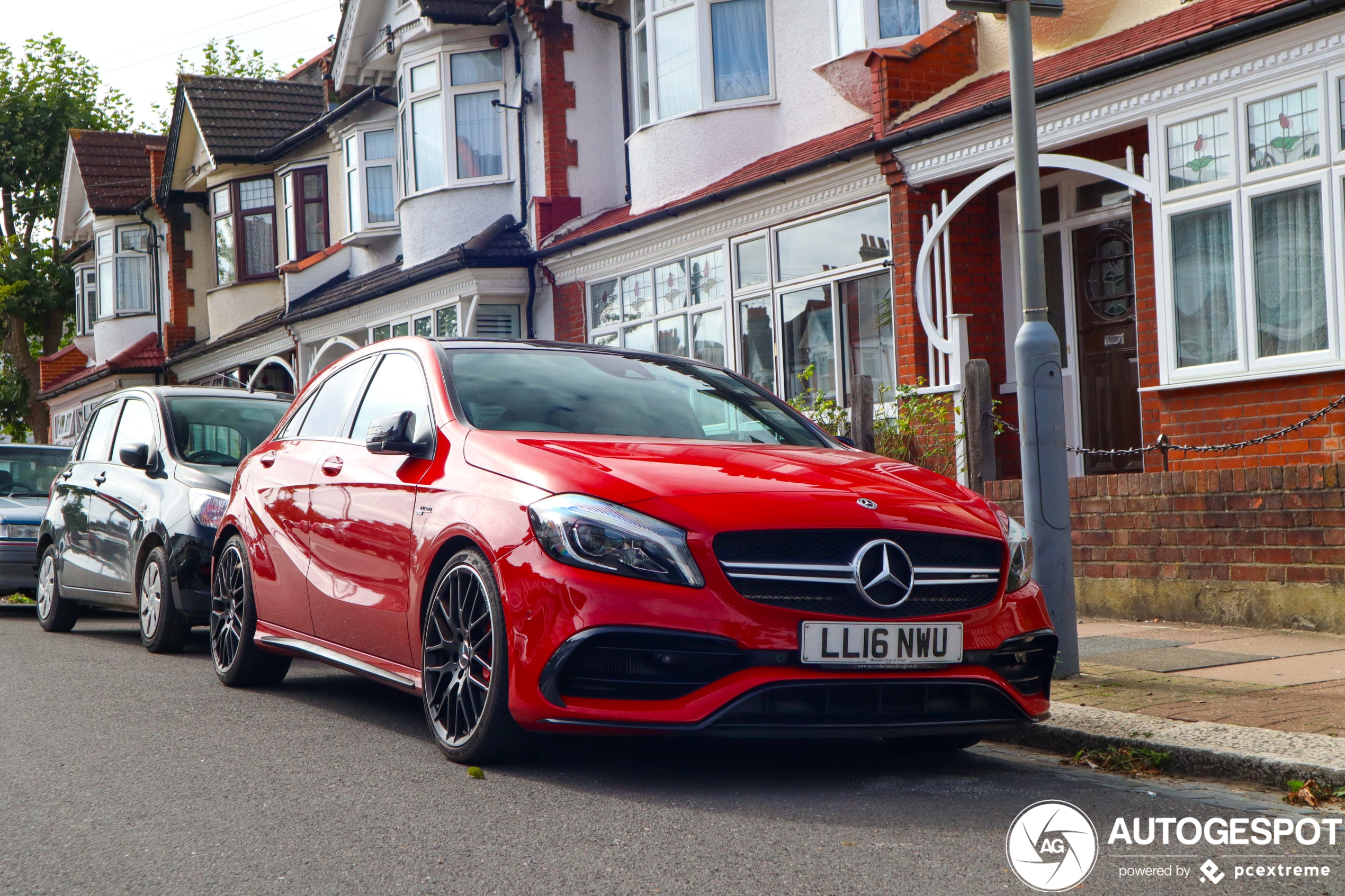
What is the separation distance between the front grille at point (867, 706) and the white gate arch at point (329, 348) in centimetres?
1796

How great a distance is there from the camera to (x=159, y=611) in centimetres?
879

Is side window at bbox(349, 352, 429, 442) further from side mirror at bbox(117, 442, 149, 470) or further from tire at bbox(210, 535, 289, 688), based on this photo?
side mirror at bbox(117, 442, 149, 470)

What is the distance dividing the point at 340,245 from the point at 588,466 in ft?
72.2

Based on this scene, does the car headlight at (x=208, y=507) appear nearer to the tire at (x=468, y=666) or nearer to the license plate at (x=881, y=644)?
the tire at (x=468, y=666)

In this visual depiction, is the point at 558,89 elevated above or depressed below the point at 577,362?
above

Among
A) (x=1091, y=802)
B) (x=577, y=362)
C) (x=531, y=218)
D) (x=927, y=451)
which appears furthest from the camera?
(x=531, y=218)

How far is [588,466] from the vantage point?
4.82m

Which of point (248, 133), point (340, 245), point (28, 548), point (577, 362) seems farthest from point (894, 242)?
point (248, 133)

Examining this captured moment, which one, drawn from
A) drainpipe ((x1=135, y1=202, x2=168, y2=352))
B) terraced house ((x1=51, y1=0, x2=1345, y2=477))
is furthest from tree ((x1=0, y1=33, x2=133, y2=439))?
terraced house ((x1=51, y1=0, x2=1345, y2=477))

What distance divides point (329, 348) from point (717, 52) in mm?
10261

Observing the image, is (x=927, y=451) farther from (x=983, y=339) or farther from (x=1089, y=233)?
(x=1089, y=233)

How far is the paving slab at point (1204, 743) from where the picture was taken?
4.65 meters

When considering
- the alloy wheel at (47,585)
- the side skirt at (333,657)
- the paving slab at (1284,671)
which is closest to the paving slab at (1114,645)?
the paving slab at (1284,671)

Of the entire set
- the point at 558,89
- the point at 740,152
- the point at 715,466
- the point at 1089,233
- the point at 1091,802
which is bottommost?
the point at 1091,802
